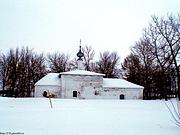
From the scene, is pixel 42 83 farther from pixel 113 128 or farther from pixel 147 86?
pixel 113 128

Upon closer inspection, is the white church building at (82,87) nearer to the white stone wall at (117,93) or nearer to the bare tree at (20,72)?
the white stone wall at (117,93)

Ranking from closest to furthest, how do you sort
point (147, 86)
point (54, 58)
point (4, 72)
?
1. point (147, 86)
2. point (4, 72)
3. point (54, 58)

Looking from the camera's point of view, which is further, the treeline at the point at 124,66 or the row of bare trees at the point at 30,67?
the row of bare trees at the point at 30,67

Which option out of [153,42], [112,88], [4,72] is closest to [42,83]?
[112,88]

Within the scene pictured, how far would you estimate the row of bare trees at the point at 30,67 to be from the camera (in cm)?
4697

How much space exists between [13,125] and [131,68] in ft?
143

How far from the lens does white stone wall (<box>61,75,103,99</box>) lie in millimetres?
37000

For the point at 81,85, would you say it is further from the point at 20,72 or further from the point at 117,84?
the point at 20,72

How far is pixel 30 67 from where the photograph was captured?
50.6 meters

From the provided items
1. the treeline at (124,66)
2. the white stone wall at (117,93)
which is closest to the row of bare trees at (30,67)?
the treeline at (124,66)

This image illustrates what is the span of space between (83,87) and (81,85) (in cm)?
50

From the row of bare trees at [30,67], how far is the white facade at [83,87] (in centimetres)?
1176

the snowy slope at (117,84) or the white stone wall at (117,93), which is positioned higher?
the snowy slope at (117,84)

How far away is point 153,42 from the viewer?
31438mm
